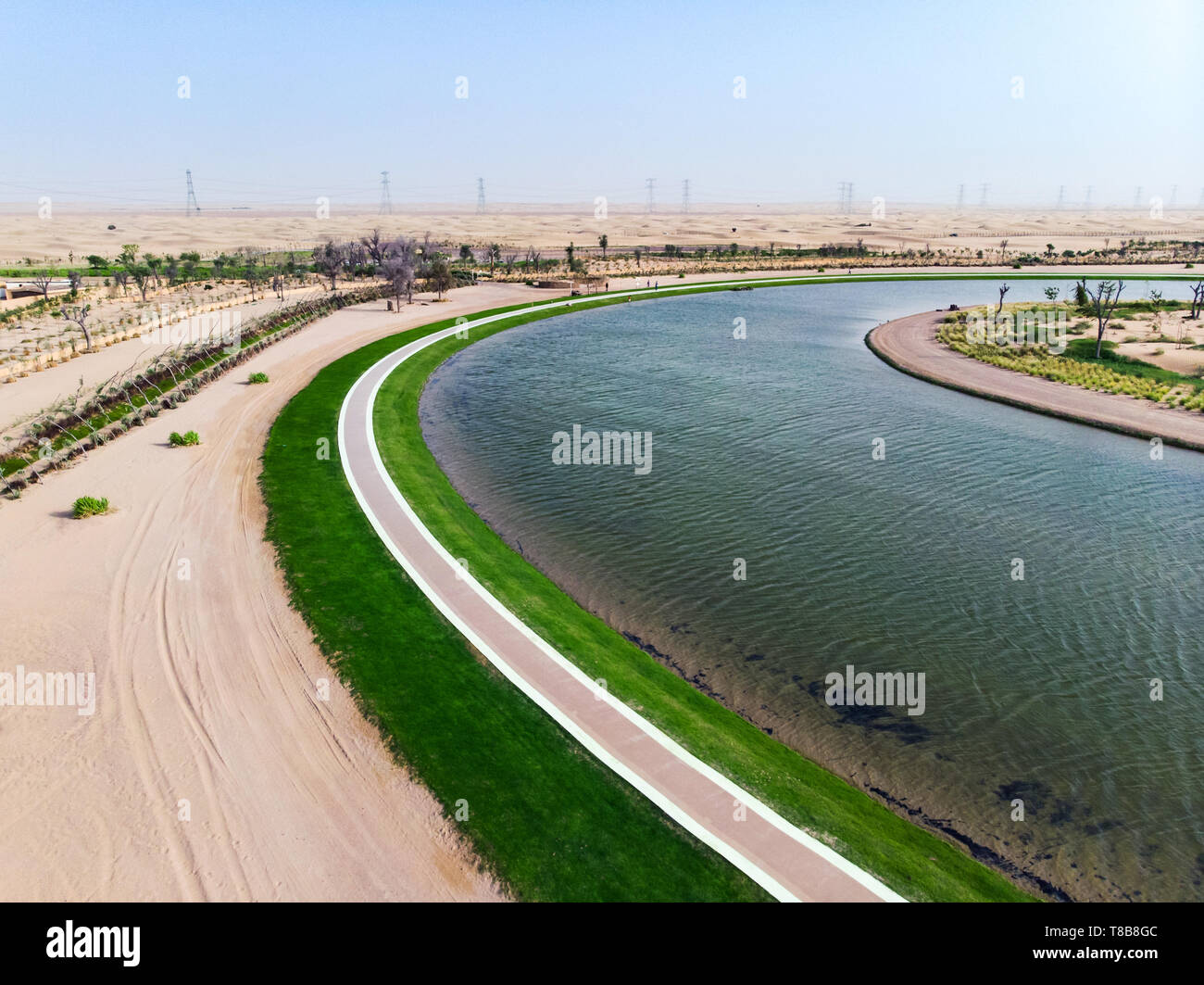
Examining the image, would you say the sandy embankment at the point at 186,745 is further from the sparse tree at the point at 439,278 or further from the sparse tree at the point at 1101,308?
the sparse tree at the point at 439,278

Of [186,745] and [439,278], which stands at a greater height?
[439,278]

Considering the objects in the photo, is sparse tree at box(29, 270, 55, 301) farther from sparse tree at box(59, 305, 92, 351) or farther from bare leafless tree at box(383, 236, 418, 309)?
bare leafless tree at box(383, 236, 418, 309)

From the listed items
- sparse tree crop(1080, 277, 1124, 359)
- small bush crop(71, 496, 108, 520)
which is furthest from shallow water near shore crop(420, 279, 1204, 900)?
sparse tree crop(1080, 277, 1124, 359)

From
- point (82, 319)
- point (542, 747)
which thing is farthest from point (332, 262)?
point (542, 747)

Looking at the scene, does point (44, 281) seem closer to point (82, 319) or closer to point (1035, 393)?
point (82, 319)

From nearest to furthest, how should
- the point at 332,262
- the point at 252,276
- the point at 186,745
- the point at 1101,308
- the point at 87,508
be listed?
the point at 186,745 < the point at 87,508 < the point at 1101,308 < the point at 332,262 < the point at 252,276
